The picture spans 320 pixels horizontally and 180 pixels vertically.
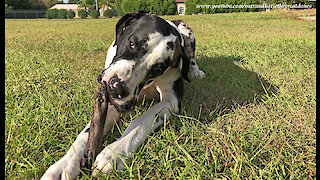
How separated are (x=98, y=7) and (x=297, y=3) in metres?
26.7

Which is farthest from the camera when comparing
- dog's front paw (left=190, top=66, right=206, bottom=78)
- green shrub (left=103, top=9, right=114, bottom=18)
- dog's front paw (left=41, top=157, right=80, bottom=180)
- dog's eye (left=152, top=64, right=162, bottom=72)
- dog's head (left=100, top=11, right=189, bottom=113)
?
green shrub (left=103, top=9, right=114, bottom=18)

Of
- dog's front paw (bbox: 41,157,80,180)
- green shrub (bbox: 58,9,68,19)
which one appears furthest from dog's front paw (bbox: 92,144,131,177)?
green shrub (bbox: 58,9,68,19)

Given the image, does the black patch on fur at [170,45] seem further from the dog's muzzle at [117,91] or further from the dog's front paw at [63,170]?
the dog's front paw at [63,170]

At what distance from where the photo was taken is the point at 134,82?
6.68ft

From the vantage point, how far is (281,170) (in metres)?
1.84

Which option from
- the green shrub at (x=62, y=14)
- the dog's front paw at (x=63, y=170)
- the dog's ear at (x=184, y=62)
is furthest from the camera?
the green shrub at (x=62, y=14)

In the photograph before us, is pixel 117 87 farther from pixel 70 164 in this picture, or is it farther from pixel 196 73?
pixel 196 73

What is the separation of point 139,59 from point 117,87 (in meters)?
0.31

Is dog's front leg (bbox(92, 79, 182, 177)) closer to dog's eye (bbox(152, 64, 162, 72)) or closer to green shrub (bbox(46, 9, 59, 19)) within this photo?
dog's eye (bbox(152, 64, 162, 72))

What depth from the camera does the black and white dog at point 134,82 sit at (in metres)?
1.87

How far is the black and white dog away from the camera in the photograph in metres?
1.87

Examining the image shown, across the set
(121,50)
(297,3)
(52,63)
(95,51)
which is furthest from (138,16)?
(297,3)

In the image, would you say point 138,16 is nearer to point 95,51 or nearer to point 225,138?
point 225,138

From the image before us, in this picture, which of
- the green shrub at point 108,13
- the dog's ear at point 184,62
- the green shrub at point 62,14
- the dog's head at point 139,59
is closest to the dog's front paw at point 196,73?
the dog's ear at point 184,62
